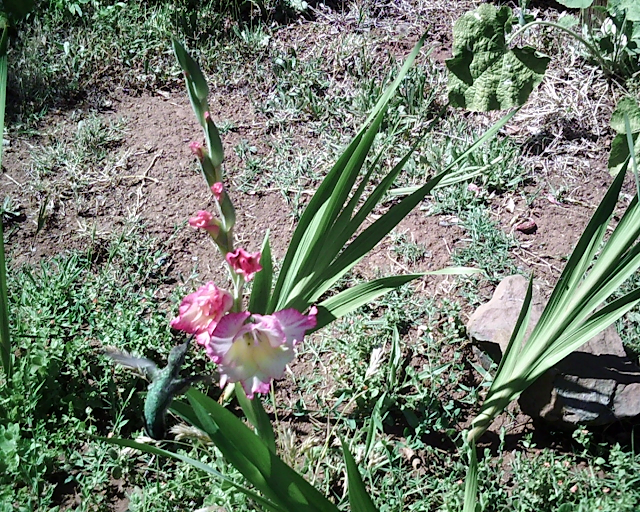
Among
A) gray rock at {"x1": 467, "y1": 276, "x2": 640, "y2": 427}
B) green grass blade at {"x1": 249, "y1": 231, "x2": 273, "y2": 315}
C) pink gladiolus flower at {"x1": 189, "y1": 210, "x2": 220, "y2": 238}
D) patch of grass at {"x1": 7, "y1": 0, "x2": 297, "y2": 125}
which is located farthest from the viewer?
patch of grass at {"x1": 7, "y1": 0, "x2": 297, "y2": 125}

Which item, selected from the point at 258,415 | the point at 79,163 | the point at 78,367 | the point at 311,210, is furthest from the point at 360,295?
the point at 79,163

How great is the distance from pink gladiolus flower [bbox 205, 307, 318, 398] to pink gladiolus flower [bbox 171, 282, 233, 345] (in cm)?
4

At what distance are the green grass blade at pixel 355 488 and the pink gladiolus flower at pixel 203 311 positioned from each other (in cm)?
35

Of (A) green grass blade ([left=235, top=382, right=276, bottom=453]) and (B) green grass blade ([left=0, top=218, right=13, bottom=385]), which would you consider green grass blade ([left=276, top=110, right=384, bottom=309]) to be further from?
(B) green grass blade ([left=0, top=218, right=13, bottom=385])

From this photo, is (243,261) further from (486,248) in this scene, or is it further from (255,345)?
(486,248)

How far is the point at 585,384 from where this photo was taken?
192 centimetres

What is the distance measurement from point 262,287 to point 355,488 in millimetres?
562

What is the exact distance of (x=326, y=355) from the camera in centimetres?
223

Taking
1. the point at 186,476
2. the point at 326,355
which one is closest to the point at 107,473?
the point at 186,476

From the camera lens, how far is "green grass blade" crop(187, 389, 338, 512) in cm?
126

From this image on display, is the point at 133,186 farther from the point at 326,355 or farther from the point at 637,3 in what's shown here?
the point at 637,3

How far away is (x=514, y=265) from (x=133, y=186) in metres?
1.52

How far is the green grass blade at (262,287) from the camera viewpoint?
1.67 m

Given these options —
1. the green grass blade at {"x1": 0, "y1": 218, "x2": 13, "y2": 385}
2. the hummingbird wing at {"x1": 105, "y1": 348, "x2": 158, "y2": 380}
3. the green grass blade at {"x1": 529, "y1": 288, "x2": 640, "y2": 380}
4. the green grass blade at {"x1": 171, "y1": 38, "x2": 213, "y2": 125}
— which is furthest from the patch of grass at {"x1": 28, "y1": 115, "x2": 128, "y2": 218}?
the green grass blade at {"x1": 529, "y1": 288, "x2": 640, "y2": 380}
